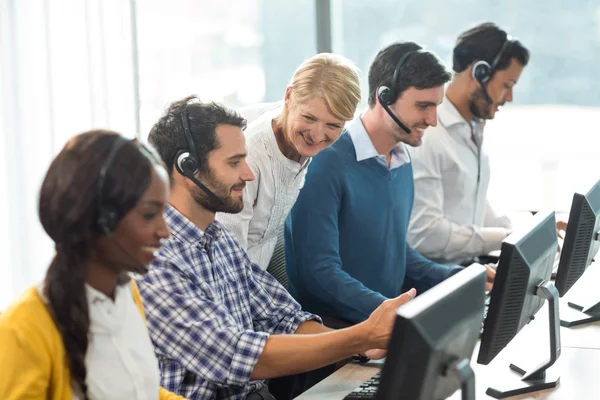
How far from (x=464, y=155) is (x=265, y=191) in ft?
3.43

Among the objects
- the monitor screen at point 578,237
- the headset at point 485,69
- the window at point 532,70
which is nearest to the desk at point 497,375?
the monitor screen at point 578,237

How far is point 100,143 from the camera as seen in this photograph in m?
1.29

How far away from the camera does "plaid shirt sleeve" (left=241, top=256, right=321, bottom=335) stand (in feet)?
6.72

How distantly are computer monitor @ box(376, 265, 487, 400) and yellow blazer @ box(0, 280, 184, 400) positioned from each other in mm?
483

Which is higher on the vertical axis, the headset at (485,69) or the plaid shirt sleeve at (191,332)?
the headset at (485,69)

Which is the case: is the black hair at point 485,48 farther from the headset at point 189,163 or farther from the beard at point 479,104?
the headset at point 189,163

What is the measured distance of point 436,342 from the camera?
129cm

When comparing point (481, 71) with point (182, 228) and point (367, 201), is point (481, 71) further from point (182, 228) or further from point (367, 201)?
point (182, 228)

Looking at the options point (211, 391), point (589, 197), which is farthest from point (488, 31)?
point (211, 391)

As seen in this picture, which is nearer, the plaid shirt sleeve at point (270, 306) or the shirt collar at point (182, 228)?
the shirt collar at point (182, 228)

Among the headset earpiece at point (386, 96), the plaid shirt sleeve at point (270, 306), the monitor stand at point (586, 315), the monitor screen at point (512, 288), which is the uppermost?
the headset earpiece at point (386, 96)

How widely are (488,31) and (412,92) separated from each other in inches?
30.3

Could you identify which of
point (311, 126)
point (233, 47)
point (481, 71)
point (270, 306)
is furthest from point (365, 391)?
point (233, 47)

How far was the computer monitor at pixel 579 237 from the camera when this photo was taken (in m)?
2.30
